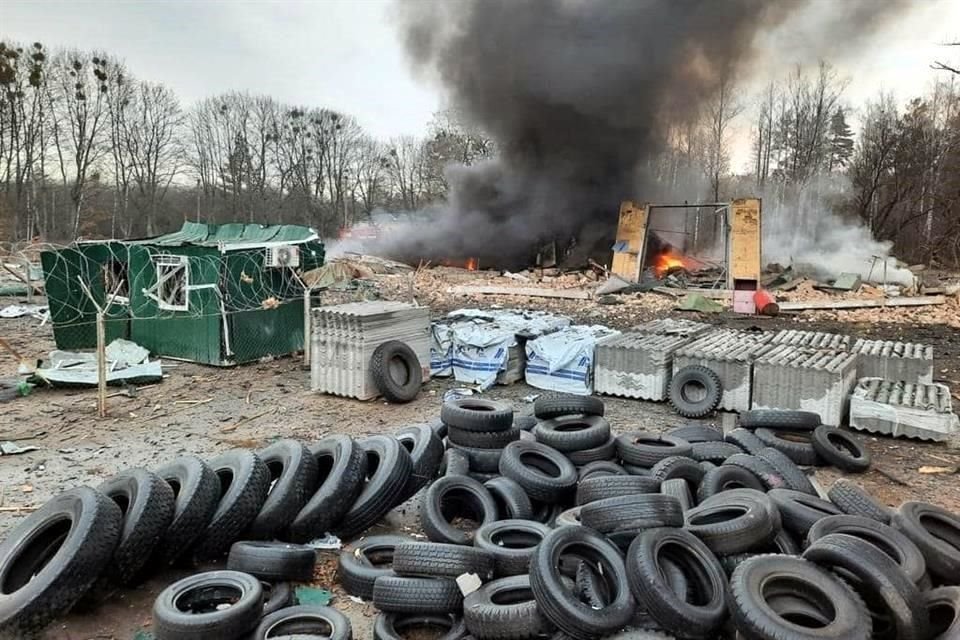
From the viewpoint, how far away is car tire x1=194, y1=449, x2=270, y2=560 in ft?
13.5

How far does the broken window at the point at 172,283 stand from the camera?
10391 millimetres

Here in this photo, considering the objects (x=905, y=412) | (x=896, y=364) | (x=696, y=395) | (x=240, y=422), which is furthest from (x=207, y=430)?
(x=896, y=364)

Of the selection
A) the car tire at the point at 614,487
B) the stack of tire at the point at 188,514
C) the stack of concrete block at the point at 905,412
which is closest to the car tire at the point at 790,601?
the car tire at the point at 614,487

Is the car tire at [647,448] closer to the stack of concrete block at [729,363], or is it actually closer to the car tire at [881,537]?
the car tire at [881,537]

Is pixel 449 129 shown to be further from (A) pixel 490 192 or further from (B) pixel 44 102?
(B) pixel 44 102

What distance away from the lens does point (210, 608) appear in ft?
11.7

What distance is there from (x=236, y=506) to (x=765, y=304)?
50.8ft

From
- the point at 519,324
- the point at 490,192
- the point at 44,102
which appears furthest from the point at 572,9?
the point at 44,102

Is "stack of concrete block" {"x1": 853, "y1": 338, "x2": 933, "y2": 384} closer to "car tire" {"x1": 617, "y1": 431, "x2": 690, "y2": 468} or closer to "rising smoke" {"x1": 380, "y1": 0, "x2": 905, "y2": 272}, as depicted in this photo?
"car tire" {"x1": 617, "y1": 431, "x2": 690, "y2": 468}

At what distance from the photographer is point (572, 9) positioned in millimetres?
24438

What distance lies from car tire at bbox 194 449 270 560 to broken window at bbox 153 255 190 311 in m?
6.90

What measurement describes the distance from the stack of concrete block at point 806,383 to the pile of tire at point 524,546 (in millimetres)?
2432

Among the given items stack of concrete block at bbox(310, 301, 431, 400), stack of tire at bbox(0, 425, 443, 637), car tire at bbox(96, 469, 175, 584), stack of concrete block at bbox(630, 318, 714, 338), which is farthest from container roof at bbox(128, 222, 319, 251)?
car tire at bbox(96, 469, 175, 584)

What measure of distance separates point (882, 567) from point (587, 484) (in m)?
1.85
